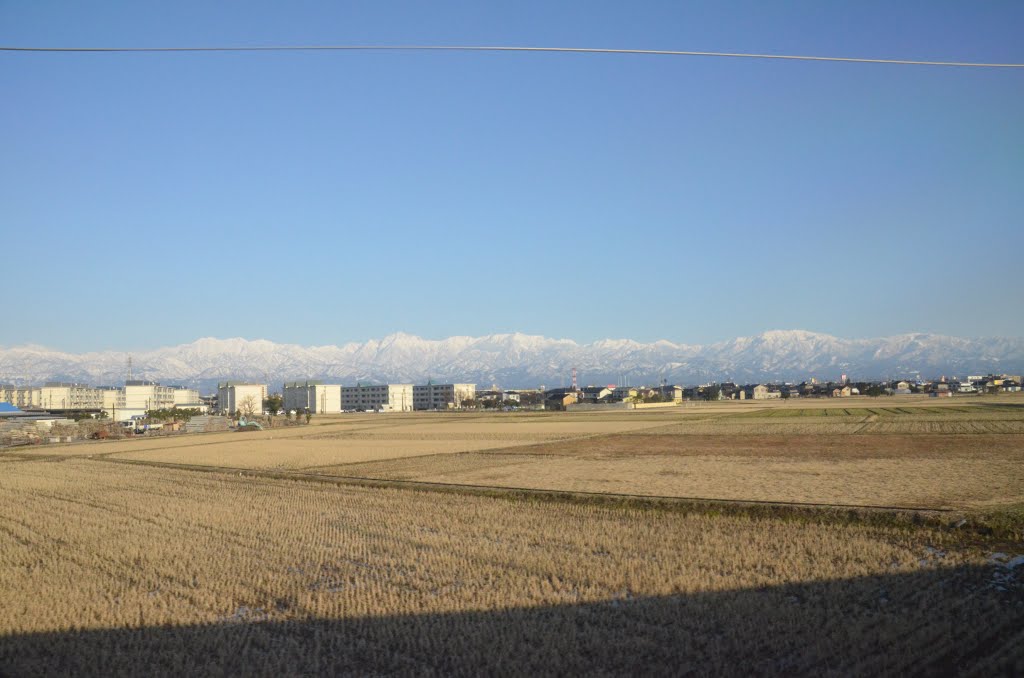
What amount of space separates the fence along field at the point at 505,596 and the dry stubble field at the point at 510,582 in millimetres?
48

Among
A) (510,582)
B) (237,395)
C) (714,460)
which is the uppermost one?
(237,395)

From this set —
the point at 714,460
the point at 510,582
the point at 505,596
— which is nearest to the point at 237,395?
the point at 714,460

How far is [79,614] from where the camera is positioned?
10734mm

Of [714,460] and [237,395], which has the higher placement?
[237,395]

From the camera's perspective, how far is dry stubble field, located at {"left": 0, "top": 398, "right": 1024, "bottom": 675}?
8.79m

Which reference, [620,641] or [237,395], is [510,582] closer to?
[620,641]

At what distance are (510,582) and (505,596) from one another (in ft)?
2.58

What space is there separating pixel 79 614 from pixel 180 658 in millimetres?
2850

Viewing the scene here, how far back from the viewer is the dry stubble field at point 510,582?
28.8 feet

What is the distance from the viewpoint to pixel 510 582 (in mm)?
12008

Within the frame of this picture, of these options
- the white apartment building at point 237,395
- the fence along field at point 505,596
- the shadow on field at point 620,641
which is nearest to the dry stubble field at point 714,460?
the fence along field at point 505,596

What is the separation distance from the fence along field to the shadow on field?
4cm

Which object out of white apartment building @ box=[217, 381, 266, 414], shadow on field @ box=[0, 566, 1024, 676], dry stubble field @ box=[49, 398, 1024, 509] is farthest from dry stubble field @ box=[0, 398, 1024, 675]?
white apartment building @ box=[217, 381, 266, 414]

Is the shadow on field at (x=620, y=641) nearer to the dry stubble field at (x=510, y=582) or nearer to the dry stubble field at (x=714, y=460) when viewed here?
the dry stubble field at (x=510, y=582)
